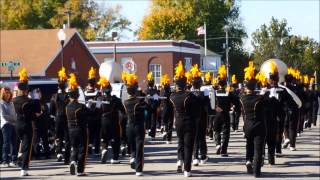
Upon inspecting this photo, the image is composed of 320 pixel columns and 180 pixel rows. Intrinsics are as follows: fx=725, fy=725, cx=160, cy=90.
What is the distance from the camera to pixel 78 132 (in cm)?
1563

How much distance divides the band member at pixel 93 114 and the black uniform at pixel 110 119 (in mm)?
361

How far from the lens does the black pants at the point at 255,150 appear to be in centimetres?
1481

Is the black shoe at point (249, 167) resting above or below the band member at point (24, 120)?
below

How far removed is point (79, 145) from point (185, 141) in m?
2.29

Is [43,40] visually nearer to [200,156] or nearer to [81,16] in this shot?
[81,16]

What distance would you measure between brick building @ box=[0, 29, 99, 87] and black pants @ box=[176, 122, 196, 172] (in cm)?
3328

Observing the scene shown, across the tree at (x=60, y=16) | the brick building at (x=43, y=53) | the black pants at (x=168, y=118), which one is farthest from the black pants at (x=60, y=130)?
the tree at (x=60, y=16)

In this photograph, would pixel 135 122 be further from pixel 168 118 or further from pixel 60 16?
pixel 60 16

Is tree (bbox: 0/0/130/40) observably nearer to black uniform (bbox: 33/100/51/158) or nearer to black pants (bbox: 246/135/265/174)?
black uniform (bbox: 33/100/51/158)

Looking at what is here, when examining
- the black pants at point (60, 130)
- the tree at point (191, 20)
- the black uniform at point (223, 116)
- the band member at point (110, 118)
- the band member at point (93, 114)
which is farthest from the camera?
the tree at point (191, 20)

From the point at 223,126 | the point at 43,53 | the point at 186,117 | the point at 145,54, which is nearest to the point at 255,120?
the point at 186,117

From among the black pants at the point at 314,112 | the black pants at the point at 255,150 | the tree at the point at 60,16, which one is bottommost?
the black pants at the point at 255,150

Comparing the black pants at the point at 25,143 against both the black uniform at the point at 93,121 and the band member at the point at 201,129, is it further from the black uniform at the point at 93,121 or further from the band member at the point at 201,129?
the band member at the point at 201,129

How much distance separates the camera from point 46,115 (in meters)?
19.2
